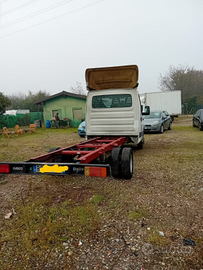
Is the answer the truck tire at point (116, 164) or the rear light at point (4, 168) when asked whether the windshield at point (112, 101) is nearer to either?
the truck tire at point (116, 164)

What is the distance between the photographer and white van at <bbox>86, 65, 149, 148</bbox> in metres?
6.43

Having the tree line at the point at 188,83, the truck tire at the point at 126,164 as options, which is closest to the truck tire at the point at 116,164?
the truck tire at the point at 126,164

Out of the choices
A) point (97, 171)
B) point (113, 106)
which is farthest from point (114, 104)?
point (97, 171)

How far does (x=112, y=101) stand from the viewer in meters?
6.64

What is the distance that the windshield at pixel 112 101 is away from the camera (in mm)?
→ 6516

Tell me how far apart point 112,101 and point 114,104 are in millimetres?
121

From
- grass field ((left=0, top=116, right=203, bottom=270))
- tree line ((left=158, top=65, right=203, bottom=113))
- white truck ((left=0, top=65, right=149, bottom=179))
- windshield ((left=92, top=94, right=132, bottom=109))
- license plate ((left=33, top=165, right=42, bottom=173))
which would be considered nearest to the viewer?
grass field ((left=0, top=116, right=203, bottom=270))

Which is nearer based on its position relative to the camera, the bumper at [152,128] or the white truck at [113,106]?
the white truck at [113,106]

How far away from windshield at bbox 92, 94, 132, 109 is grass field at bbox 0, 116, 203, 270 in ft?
8.83

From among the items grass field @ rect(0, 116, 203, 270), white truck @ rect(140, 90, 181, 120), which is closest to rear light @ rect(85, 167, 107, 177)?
grass field @ rect(0, 116, 203, 270)

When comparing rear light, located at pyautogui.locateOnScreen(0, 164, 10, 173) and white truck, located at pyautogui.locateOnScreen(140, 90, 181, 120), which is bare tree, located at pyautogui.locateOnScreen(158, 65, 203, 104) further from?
rear light, located at pyautogui.locateOnScreen(0, 164, 10, 173)

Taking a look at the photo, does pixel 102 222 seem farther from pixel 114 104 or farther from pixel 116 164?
pixel 114 104

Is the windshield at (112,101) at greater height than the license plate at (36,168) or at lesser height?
greater

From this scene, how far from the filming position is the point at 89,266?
211 cm
